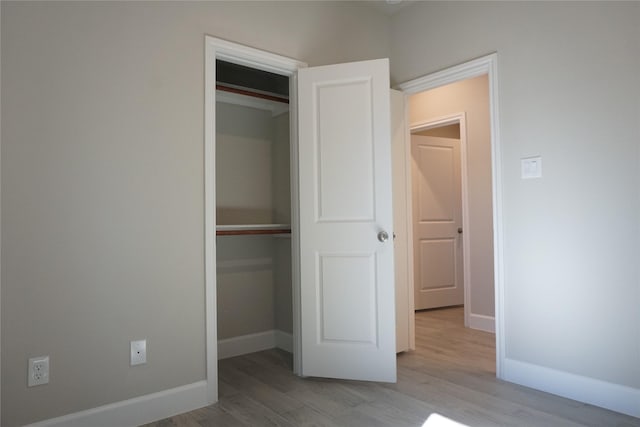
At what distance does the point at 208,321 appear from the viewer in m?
2.51

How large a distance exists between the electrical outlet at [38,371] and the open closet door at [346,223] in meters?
1.46

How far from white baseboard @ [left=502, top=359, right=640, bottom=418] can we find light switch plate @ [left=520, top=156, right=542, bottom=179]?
1.16 metres

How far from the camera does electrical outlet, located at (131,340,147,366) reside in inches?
88.2

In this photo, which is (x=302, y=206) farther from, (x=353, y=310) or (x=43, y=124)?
(x=43, y=124)

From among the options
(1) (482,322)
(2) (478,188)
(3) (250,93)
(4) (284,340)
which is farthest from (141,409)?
(2) (478,188)

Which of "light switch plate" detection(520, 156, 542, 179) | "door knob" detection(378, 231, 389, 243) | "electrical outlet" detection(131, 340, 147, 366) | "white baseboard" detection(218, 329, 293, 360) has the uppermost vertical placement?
"light switch plate" detection(520, 156, 542, 179)

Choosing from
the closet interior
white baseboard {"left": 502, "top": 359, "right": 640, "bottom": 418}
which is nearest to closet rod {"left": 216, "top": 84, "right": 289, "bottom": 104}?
the closet interior

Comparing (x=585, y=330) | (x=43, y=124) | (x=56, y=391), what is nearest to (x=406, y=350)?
(x=585, y=330)

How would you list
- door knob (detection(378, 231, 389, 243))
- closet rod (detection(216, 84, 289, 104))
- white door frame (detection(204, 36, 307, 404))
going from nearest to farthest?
white door frame (detection(204, 36, 307, 404)) < door knob (detection(378, 231, 389, 243)) < closet rod (detection(216, 84, 289, 104))

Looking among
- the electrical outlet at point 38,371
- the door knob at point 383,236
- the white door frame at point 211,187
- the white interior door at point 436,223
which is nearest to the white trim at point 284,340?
the white door frame at point 211,187

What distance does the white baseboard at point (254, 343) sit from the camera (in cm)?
338

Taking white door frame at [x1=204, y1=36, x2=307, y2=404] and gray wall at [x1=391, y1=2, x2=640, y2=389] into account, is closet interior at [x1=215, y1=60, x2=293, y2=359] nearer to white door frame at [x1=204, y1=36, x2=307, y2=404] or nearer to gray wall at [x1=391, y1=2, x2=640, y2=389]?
white door frame at [x1=204, y1=36, x2=307, y2=404]

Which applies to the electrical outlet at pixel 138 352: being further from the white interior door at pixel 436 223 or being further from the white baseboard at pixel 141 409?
the white interior door at pixel 436 223

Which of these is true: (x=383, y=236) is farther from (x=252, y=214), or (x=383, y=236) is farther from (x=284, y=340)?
(x=284, y=340)
